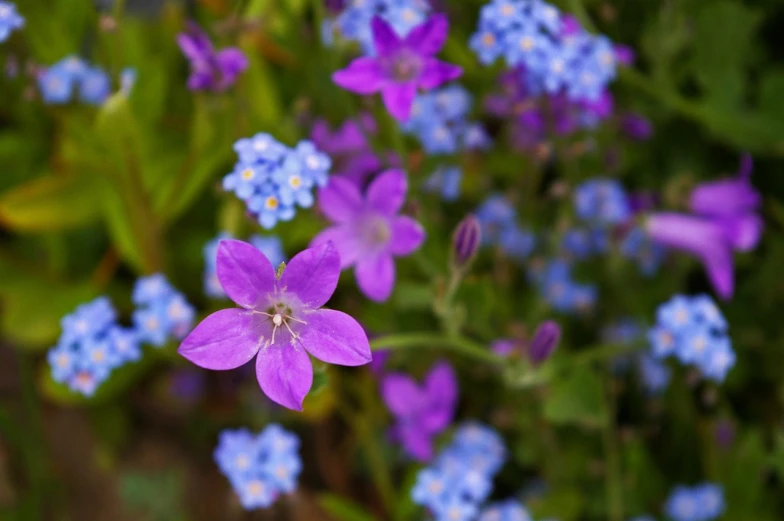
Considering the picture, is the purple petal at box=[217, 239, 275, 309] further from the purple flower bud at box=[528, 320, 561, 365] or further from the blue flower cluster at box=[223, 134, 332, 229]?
the purple flower bud at box=[528, 320, 561, 365]

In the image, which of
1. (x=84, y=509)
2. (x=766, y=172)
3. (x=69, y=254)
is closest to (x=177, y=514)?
(x=84, y=509)

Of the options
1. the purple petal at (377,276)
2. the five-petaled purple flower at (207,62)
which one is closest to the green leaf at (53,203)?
the five-petaled purple flower at (207,62)

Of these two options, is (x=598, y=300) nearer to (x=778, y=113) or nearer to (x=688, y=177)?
(x=688, y=177)

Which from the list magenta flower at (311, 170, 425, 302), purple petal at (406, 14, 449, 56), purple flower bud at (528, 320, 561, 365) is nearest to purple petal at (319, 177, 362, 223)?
magenta flower at (311, 170, 425, 302)

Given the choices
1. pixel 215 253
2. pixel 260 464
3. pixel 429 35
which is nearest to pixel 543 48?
pixel 429 35

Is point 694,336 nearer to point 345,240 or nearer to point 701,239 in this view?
point 701,239

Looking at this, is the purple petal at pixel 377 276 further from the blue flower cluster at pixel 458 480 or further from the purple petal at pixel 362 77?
the blue flower cluster at pixel 458 480
